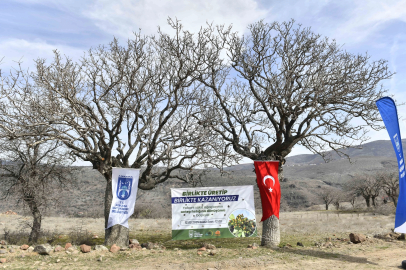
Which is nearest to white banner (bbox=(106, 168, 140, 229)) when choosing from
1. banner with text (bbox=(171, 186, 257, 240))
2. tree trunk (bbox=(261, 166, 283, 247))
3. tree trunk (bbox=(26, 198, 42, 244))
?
banner with text (bbox=(171, 186, 257, 240))

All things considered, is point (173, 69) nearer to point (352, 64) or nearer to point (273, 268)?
point (352, 64)

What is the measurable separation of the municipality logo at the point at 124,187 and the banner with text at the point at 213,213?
5.50 feet

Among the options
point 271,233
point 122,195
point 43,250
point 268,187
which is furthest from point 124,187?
point 271,233

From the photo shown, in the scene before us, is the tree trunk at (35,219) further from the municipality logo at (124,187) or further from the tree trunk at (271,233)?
the tree trunk at (271,233)

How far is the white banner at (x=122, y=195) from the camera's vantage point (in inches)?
431

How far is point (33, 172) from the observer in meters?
15.3

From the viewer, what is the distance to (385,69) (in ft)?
40.8

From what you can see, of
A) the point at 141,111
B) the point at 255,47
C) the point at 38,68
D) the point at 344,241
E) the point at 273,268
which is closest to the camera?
the point at 273,268

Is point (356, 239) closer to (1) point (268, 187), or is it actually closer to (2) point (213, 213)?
(1) point (268, 187)

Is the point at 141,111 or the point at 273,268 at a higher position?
the point at 141,111

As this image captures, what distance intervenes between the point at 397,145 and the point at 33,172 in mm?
15315

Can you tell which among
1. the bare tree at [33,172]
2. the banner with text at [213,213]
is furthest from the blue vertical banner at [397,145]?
the bare tree at [33,172]

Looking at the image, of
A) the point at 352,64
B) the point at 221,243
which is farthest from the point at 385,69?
the point at 221,243

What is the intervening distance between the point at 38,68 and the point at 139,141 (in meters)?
4.61
